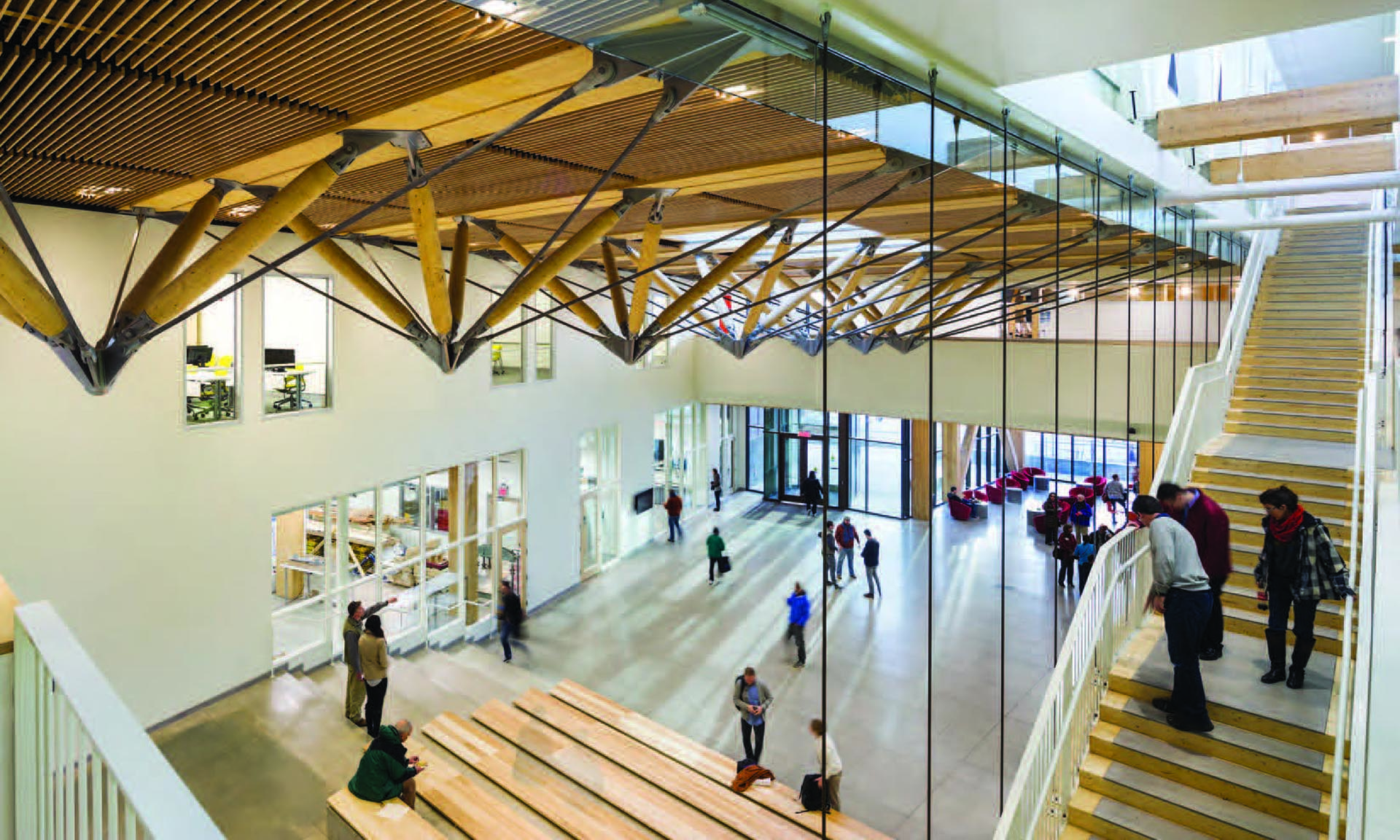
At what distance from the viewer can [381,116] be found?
13.2 feet

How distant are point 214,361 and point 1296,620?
436 inches

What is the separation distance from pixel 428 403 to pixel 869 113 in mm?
10203

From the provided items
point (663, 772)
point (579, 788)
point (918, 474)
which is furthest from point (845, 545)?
point (579, 788)

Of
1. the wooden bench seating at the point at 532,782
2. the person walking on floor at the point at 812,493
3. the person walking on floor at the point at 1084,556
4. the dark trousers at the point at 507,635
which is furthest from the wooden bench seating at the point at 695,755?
the person walking on floor at the point at 812,493

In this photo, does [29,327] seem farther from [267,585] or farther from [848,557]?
[848,557]

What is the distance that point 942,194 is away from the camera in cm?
641

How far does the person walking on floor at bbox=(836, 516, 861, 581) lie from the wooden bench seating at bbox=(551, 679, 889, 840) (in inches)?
253

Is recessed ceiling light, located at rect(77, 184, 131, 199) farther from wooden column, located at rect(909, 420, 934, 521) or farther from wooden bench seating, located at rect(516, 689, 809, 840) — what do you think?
wooden column, located at rect(909, 420, 934, 521)

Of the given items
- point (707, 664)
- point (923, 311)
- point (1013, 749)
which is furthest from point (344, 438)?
point (923, 311)

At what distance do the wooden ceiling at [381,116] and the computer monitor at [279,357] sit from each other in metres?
2.71

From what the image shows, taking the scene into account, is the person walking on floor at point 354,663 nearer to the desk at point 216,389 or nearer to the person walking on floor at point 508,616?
the person walking on floor at point 508,616

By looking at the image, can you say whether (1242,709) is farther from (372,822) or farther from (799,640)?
(799,640)

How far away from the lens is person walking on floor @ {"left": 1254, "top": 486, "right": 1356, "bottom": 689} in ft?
16.5

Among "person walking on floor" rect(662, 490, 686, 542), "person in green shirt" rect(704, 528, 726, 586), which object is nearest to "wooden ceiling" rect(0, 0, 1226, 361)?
"person in green shirt" rect(704, 528, 726, 586)
